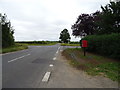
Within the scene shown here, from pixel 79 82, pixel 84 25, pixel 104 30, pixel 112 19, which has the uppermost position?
pixel 84 25

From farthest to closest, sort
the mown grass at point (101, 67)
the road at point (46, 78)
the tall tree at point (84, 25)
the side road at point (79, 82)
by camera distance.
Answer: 1. the tall tree at point (84, 25)
2. the mown grass at point (101, 67)
3. the road at point (46, 78)
4. the side road at point (79, 82)

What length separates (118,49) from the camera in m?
10.7

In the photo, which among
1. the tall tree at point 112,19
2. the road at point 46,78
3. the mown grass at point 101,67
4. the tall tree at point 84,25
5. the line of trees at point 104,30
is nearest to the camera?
the road at point 46,78

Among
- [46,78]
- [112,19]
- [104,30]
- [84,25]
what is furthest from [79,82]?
[84,25]

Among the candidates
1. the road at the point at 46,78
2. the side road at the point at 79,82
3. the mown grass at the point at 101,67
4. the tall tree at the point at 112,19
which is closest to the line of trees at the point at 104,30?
the tall tree at the point at 112,19

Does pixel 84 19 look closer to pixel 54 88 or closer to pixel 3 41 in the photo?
pixel 3 41

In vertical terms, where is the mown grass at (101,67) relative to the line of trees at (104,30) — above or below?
below

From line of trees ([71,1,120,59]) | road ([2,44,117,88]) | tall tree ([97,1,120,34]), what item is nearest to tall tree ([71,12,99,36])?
line of trees ([71,1,120,59])

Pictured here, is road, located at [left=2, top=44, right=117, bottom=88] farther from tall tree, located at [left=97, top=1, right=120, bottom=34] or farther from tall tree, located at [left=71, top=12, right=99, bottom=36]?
tall tree, located at [left=71, top=12, right=99, bottom=36]

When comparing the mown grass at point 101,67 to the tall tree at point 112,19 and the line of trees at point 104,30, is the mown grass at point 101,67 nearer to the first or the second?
the line of trees at point 104,30

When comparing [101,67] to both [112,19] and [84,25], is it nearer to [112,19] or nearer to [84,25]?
[112,19]

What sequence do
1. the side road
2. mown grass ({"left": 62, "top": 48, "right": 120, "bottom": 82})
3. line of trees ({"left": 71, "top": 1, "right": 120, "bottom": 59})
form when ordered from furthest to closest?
line of trees ({"left": 71, "top": 1, "right": 120, "bottom": 59}), mown grass ({"left": 62, "top": 48, "right": 120, "bottom": 82}), the side road

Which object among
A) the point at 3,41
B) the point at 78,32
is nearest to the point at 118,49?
the point at 78,32

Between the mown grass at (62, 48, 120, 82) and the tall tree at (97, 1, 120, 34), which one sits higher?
the tall tree at (97, 1, 120, 34)
